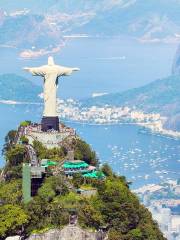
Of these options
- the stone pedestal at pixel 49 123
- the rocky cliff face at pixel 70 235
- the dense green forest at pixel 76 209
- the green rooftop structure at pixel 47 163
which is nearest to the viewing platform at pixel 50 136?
the stone pedestal at pixel 49 123

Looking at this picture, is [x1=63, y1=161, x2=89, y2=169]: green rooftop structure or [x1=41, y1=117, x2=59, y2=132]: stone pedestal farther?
[x1=41, y1=117, x2=59, y2=132]: stone pedestal

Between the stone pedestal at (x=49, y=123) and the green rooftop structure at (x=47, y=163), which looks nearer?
the green rooftop structure at (x=47, y=163)

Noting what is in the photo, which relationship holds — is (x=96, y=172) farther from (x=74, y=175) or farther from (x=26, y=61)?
(x=26, y=61)

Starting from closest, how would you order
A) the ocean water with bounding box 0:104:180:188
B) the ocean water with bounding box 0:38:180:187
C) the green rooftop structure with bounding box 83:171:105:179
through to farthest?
1. the green rooftop structure with bounding box 83:171:105:179
2. the ocean water with bounding box 0:104:180:188
3. the ocean water with bounding box 0:38:180:187

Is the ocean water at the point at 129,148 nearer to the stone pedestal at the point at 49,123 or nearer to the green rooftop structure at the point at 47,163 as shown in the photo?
the stone pedestal at the point at 49,123

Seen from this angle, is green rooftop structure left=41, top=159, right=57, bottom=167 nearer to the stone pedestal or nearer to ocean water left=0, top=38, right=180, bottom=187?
the stone pedestal

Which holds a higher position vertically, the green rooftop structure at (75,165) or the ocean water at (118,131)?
the ocean water at (118,131)

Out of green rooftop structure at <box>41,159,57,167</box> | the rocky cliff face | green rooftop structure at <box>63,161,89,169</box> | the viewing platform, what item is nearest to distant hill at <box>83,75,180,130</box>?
the viewing platform

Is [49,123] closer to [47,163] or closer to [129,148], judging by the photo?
[47,163]
